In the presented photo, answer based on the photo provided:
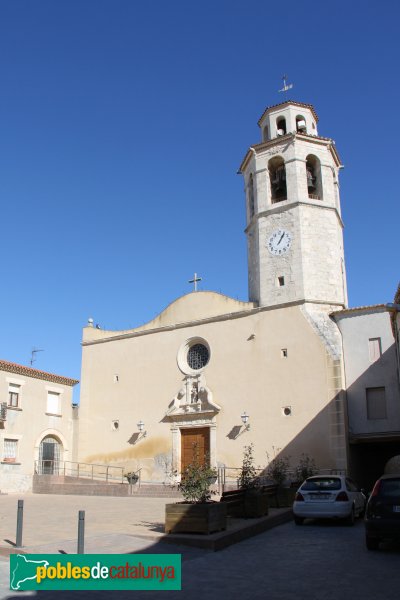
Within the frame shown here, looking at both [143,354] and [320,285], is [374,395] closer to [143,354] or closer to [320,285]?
[320,285]

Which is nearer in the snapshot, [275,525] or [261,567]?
[261,567]

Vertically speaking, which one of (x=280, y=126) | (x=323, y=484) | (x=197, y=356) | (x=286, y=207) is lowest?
(x=323, y=484)

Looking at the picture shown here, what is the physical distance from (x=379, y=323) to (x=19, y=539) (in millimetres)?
17231

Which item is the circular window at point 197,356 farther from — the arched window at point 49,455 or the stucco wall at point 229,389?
the arched window at point 49,455

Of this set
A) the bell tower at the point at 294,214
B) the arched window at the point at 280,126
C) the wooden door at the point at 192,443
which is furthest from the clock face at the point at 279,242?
the wooden door at the point at 192,443

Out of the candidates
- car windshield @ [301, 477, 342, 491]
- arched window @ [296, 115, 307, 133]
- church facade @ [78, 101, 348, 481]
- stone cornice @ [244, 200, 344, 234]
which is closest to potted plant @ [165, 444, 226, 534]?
car windshield @ [301, 477, 342, 491]

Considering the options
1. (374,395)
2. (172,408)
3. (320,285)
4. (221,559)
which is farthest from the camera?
(172,408)

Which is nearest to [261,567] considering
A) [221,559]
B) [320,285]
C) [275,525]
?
[221,559]

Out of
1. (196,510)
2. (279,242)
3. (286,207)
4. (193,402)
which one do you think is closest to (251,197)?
(286,207)

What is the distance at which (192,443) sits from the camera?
83.5 feet

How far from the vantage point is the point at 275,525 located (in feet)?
42.3

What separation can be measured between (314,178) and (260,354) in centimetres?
862

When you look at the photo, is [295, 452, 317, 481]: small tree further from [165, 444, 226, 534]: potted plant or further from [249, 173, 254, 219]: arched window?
[249, 173, 254, 219]: arched window

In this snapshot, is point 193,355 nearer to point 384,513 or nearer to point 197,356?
point 197,356
